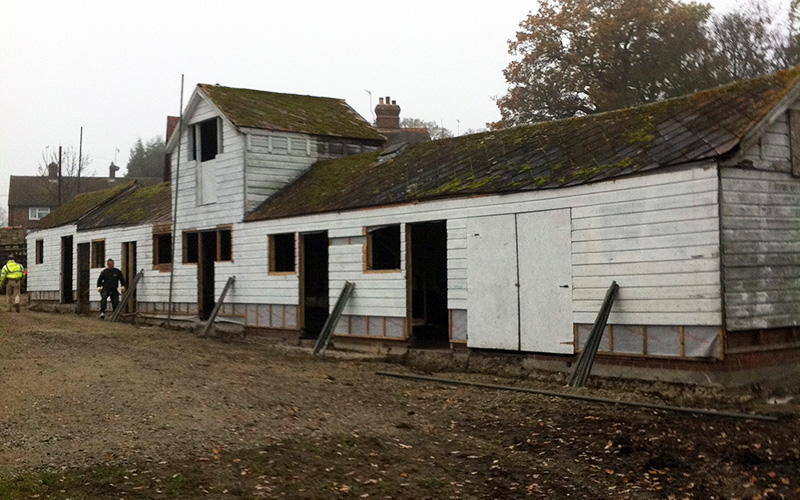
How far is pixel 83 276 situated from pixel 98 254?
1658mm

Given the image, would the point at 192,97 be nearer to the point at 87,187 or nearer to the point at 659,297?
the point at 659,297

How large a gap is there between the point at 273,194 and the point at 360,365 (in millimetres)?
6887

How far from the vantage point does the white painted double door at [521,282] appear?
12422mm

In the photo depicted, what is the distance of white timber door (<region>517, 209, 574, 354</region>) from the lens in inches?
486

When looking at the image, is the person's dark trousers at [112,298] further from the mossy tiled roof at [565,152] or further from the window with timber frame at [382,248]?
the window with timber frame at [382,248]

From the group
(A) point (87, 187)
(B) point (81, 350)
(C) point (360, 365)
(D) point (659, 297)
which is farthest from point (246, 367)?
(A) point (87, 187)

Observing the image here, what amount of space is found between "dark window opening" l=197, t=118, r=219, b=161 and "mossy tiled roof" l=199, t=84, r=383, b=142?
908mm

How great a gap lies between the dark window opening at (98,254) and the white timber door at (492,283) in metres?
17.3

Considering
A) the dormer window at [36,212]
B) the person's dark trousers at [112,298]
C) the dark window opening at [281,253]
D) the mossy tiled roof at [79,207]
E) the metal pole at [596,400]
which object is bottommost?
the metal pole at [596,400]

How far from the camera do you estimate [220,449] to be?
26.4 ft

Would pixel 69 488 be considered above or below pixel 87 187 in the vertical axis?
below

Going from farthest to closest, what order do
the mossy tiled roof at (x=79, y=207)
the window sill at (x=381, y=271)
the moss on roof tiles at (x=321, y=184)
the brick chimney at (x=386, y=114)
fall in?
the brick chimney at (x=386, y=114) → the mossy tiled roof at (x=79, y=207) → the moss on roof tiles at (x=321, y=184) → the window sill at (x=381, y=271)

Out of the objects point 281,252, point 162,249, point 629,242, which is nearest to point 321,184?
point 281,252

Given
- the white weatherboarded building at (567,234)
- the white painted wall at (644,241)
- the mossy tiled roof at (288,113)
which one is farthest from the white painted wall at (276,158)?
the white painted wall at (644,241)
